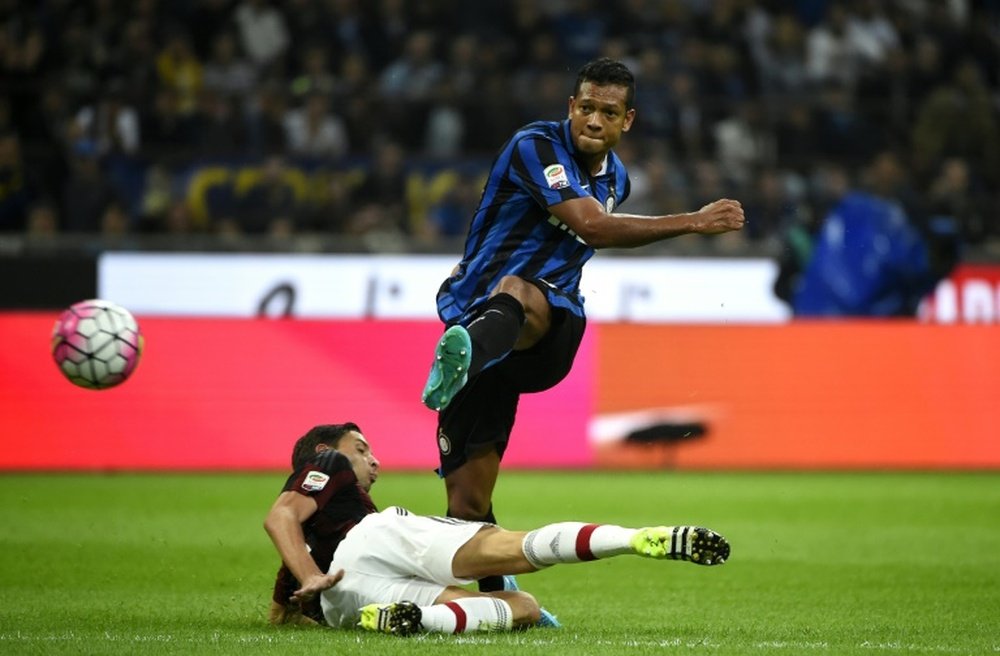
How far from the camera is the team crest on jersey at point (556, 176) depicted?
625 cm

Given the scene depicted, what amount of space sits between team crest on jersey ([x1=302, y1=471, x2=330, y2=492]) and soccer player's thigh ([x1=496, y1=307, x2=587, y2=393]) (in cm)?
88

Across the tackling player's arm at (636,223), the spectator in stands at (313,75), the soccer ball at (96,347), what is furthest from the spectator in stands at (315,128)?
the tackling player's arm at (636,223)

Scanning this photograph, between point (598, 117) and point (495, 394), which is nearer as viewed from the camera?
point (598, 117)

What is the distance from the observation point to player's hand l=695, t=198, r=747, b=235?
5.88 metres

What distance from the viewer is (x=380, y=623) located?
5645mm

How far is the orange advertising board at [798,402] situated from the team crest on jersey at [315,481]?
8055mm

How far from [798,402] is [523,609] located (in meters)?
8.67

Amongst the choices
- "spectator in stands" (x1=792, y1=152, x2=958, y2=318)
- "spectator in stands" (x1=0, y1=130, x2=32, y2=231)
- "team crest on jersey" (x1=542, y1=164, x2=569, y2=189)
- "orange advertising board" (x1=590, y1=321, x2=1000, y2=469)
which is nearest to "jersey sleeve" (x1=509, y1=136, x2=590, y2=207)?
"team crest on jersey" (x1=542, y1=164, x2=569, y2=189)

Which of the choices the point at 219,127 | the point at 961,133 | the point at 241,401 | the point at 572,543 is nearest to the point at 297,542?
the point at 572,543

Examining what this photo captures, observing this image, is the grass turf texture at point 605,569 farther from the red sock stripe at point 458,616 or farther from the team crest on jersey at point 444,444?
the team crest on jersey at point 444,444

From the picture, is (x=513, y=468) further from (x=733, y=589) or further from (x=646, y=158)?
(x=733, y=589)

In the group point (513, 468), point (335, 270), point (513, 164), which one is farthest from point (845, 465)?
point (513, 164)

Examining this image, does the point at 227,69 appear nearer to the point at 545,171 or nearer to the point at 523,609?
the point at 545,171

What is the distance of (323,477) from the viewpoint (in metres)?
6.19
